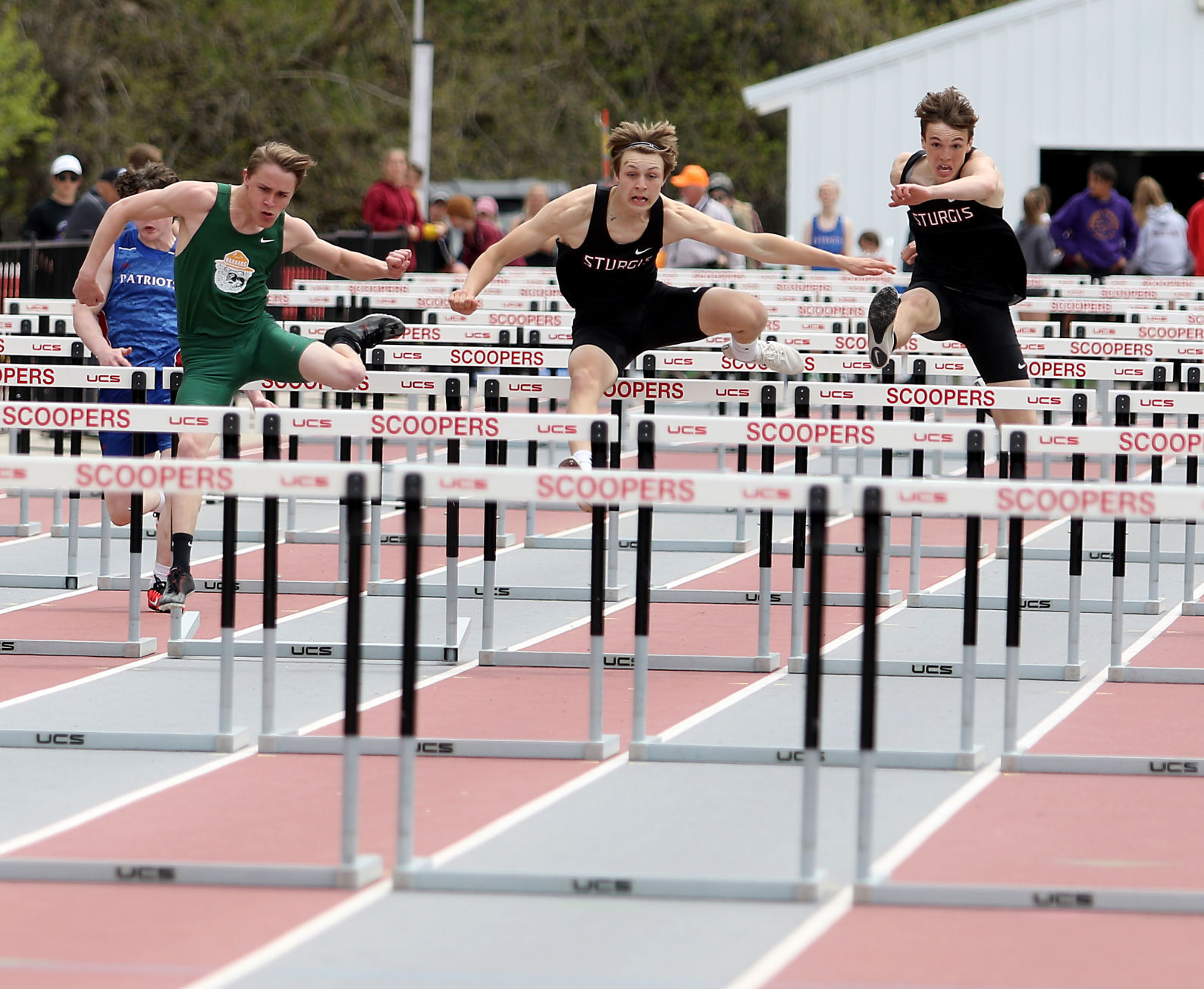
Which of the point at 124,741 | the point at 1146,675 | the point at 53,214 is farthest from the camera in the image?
the point at 53,214

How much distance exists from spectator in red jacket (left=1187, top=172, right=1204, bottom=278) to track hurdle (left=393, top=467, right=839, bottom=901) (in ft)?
51.3

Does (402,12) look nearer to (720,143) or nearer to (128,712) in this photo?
(720,143)

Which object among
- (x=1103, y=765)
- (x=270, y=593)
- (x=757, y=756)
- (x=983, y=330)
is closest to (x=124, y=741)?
(x=270, y=593)

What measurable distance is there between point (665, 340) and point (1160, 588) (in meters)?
3.21

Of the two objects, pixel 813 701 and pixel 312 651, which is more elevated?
pixel 813 701

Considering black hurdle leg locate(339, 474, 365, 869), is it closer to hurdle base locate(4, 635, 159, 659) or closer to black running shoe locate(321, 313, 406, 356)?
hurdle base locate(4, 635, 159, 659)

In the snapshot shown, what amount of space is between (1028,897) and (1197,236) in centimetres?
1607

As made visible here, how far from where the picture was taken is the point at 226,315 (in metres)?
8.96

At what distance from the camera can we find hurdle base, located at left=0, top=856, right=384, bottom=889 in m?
5.34

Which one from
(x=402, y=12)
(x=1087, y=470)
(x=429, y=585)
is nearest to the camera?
(x=429, y=585)

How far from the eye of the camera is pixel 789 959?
4.80m

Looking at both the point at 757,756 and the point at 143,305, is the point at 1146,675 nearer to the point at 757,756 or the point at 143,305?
the point at 757,756

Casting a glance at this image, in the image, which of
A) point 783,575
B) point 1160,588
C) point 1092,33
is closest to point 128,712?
point 783,575

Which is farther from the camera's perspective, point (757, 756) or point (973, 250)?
point (973, 250)
